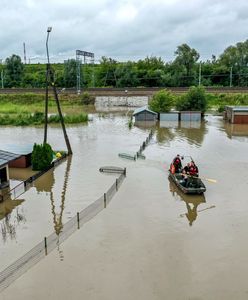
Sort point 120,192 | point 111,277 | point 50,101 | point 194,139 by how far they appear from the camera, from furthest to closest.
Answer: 1. point 50,101
2. point 194,139
3. point 120,192
4. point 111,277

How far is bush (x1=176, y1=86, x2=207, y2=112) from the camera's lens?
4922cm

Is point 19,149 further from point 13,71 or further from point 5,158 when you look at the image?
point 13,71

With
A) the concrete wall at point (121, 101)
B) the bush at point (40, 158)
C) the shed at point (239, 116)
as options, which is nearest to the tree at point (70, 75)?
the concrete wall at point (121, 101)

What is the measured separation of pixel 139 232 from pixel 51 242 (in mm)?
3611

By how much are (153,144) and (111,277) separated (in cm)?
2169

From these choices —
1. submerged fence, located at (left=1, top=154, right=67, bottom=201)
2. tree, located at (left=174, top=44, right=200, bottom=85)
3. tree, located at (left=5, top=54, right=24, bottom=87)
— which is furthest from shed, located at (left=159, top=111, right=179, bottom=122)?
tree, located at (left=5, top=54, right=24, bottom=87)

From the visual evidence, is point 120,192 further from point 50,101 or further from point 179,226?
point 50,101

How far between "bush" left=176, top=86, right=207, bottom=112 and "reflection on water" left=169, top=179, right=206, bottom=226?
100ft

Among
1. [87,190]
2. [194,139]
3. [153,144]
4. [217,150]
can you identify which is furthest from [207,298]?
[194,139]

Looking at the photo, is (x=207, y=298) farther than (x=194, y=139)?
No

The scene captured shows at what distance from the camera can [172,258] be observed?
1264cm

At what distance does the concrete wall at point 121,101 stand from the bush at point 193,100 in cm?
1664

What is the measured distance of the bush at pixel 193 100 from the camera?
49219 millimetres

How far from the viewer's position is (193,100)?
49344 millimetres
